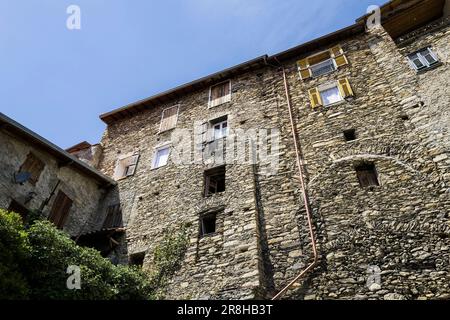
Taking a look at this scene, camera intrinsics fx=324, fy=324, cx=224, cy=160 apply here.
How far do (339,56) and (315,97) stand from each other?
2363 millimetres

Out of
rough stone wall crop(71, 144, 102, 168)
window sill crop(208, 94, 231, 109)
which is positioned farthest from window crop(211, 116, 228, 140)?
rough stone wall crop(71, 144, 102, 168)

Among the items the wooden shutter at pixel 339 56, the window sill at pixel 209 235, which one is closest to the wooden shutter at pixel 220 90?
the wooden shutter at pixel 339 56

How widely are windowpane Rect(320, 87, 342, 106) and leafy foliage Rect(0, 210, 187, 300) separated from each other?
6.90 m

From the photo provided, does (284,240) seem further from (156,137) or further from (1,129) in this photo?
(1,129)

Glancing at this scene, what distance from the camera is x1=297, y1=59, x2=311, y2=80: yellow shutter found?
42.1 ft

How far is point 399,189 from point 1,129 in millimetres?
11669

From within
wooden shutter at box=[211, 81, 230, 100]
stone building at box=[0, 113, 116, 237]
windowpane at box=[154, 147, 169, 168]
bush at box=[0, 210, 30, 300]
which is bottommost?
bush at box=[0, 210, 30, 300]

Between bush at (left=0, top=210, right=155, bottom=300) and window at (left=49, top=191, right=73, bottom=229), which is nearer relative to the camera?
bush at (left=0, top=210, right=155, bottom=300)

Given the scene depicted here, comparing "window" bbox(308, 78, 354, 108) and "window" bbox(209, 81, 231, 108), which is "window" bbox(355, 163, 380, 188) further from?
"window" bbox(209, 81, 231, 108)

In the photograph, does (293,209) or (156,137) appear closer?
(293,209)

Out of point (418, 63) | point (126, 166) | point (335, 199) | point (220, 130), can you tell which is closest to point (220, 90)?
point (220, 130)

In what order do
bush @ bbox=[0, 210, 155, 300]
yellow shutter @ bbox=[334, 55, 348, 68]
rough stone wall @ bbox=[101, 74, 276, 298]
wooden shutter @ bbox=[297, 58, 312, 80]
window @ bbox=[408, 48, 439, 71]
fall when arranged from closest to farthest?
bush @ bbox=[0, 210, 155, 300] → rough stone wall @ bbox=[101, 74, 276, 298] → window @ bbox=[408, 48, 439, 71] → yellow shutter @ bbox=[334, 55, 348, 68] → wooden shutter @ bbox=[297, 58, 312, 80]
